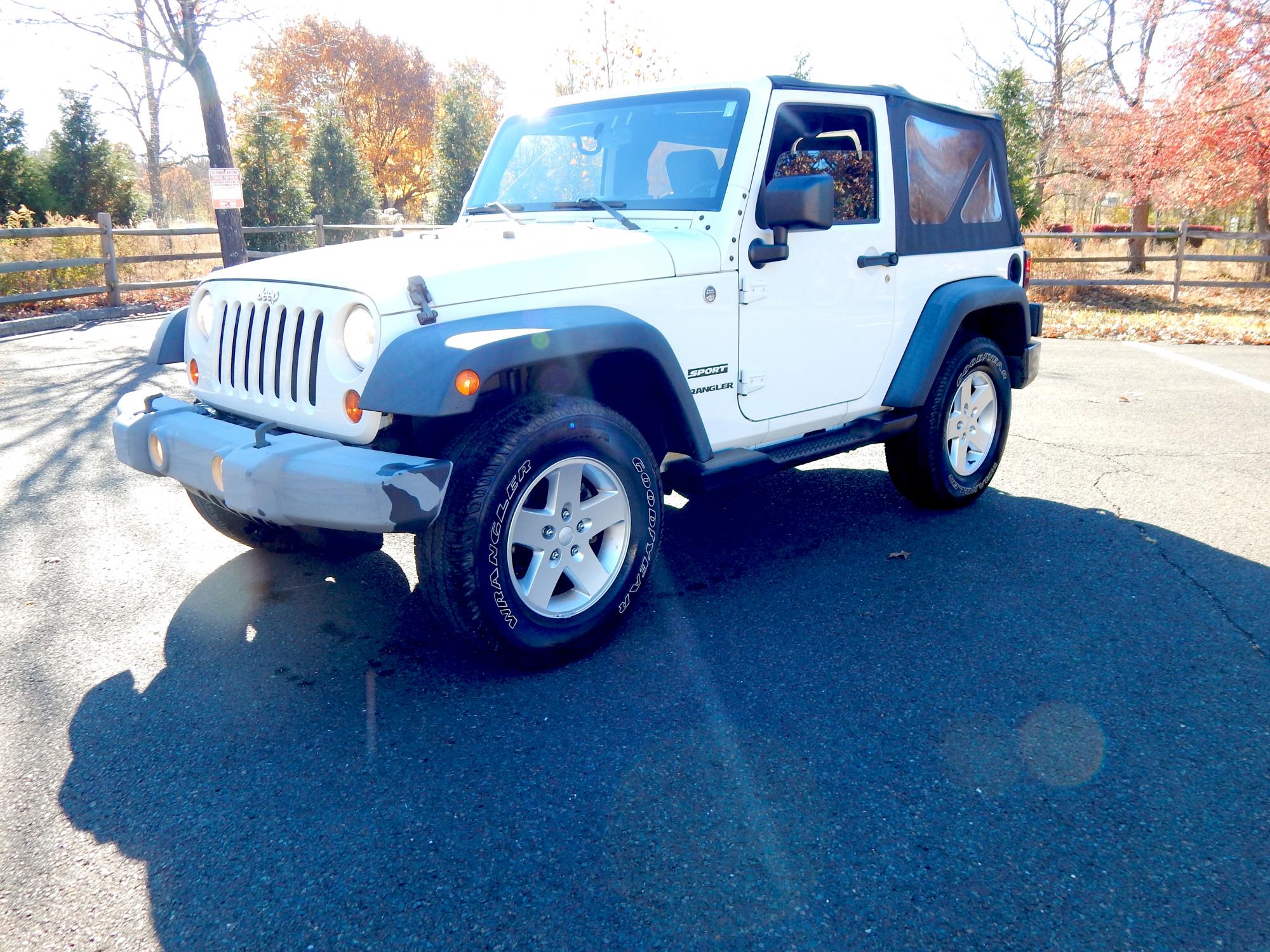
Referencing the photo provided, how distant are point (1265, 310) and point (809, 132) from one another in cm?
1444

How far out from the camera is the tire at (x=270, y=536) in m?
3.93

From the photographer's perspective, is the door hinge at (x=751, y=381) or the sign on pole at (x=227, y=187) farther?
the sign on pole at (x=227, y=187)

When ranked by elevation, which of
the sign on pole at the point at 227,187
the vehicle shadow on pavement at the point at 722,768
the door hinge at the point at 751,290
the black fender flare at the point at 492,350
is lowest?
the vehicle shadow on pavement at the point at 722,768

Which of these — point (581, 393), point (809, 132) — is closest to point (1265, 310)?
point (809, 132)

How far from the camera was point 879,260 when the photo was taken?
14.2 feet

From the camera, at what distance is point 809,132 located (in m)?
4.13

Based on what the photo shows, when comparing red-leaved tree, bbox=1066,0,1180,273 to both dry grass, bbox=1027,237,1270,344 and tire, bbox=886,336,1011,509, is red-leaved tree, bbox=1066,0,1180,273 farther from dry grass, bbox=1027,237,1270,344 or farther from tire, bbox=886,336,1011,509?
tire, bbox=886,336,1011,509

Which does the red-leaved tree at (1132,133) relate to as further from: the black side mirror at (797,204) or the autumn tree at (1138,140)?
the black side mirror at (797,204)

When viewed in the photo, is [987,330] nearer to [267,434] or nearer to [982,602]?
[982,602]

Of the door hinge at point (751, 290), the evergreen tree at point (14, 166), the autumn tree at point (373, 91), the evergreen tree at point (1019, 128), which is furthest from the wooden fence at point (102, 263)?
the autumn tree at point (373, 91)

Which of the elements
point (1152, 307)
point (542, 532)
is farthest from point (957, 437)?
point (1152, 307)

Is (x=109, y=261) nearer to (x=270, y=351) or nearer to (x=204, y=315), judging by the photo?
(x=204, y=315)

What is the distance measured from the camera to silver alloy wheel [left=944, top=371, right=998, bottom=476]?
500 centimetres

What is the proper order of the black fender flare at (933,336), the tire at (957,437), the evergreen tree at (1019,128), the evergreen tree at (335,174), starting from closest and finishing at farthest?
1. the black fender flare at (933,336)
2. the tire at (957,437)
3. the evergreen tree at (1019,128)
4. the evergreen tree at (335,174)
